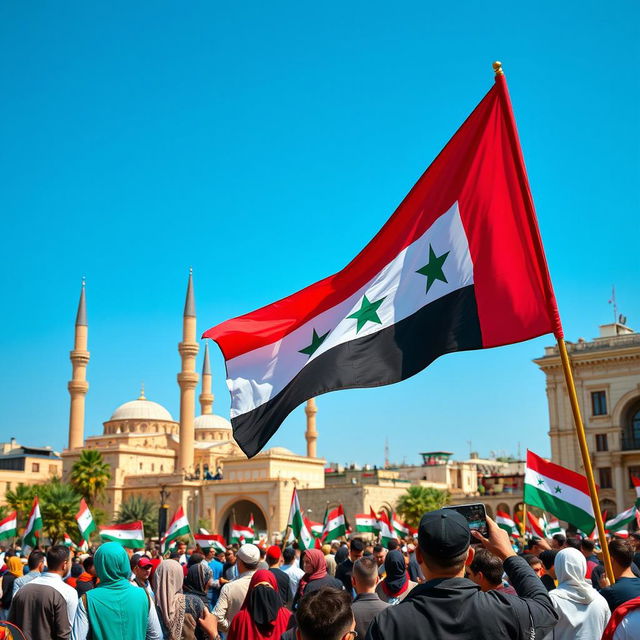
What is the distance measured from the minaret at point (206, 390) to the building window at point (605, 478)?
189ft

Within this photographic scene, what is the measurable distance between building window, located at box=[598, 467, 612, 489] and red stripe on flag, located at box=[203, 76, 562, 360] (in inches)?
1551

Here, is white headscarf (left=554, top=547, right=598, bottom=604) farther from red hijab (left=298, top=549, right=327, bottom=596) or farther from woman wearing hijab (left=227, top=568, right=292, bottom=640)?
red hijab (left=298, top=549, right=327, bottom=596)

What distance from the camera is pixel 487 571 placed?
15.0 ft

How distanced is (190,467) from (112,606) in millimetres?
63062

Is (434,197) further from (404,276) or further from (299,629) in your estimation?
(299,629)

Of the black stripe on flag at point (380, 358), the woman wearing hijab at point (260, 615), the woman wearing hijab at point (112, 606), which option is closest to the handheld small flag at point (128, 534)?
the black stripe on flag at point (380, 358)

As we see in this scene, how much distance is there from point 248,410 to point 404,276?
1676mm

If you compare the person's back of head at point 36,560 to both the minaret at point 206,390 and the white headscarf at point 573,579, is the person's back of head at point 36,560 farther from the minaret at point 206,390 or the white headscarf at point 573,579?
the minaret at point 206,390

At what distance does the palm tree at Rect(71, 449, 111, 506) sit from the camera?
54.1 meters

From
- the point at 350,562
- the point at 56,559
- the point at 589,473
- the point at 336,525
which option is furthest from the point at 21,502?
the point at 589,473

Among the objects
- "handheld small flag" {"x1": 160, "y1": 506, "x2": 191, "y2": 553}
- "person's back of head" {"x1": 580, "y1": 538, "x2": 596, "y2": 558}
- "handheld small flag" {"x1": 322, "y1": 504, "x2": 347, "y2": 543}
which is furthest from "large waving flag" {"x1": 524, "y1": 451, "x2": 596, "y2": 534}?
"handheld small flag" {"x1": 160, "y1": 506, "x2": 191, "y2": 553}

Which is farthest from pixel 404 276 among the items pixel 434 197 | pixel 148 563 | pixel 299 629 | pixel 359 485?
pixel 359 485

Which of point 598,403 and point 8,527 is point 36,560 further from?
point 598,403

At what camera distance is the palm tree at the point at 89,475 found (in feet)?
177
